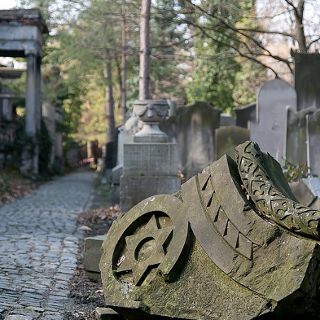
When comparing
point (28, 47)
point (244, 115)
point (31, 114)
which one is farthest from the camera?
point (31, 114)

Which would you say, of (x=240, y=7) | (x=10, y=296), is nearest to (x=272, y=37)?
(x=240, y=7)

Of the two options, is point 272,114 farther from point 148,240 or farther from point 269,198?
point 269,198

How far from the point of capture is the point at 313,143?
1131 cm

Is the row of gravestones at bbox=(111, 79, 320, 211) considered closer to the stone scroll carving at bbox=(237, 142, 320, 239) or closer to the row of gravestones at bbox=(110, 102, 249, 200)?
the row of gravestones at bbox=(110, 102, 249, 200)

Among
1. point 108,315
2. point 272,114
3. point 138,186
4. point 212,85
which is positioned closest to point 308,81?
point 272,114

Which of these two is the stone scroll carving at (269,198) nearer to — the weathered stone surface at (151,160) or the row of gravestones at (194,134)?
the weathered stone surface at (151,160)

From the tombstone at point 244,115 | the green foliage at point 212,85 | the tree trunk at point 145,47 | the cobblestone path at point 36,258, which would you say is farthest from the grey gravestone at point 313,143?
the green foliage at point 212,85

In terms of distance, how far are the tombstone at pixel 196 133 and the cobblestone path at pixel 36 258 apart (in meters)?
2.47

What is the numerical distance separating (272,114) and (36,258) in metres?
6.79

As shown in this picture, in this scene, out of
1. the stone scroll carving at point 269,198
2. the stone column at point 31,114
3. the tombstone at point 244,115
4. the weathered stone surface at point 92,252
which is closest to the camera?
the stone scroll carving at point 269,198

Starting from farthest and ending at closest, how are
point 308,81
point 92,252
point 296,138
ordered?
point 308,81 < point 296,138 < point 92,252

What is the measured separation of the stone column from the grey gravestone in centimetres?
1451

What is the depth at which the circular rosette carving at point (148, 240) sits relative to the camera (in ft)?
14.0

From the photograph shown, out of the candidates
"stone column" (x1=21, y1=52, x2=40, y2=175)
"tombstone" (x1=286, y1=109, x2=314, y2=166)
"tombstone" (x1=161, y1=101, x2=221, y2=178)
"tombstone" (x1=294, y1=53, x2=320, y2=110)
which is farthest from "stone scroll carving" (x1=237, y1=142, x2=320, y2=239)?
"stone column" (x1=21, y1=52, x2=40, y2=175)
